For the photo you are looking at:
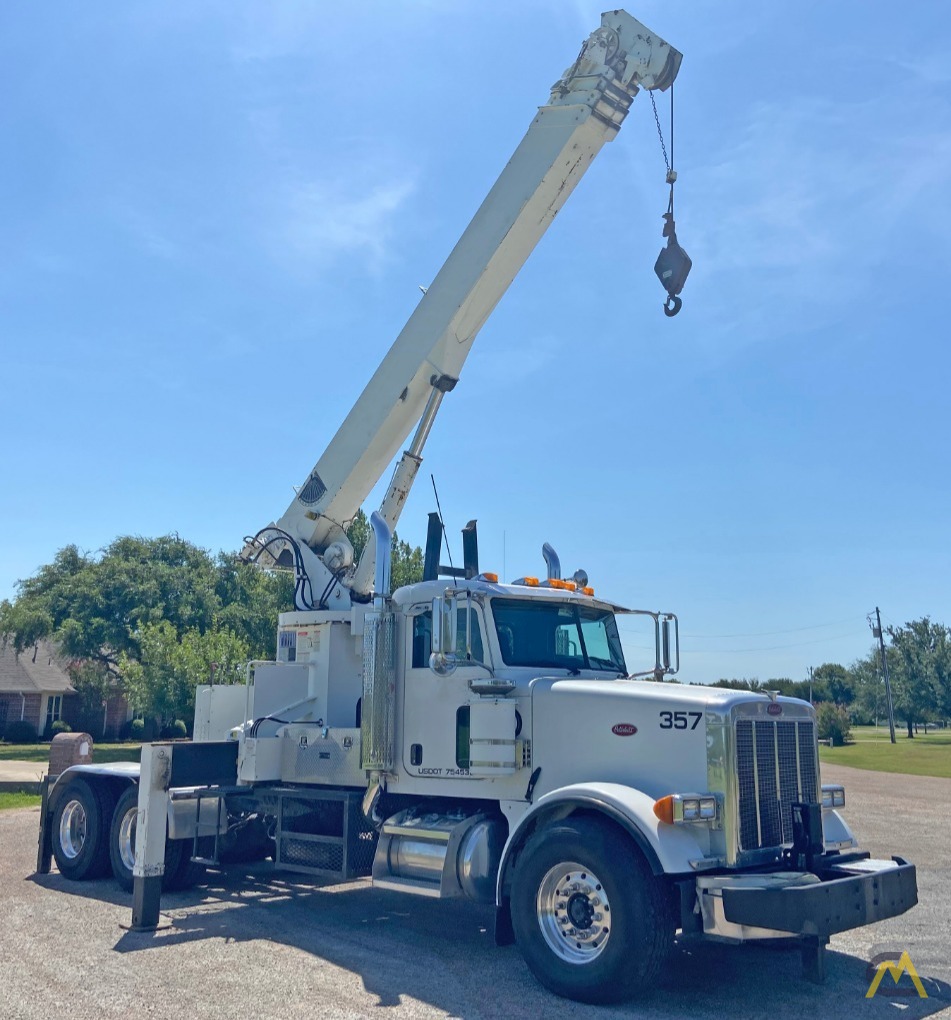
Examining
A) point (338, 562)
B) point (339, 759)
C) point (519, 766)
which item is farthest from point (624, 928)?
point (338, 562)

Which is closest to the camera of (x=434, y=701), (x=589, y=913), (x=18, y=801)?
(x=589, y=913)

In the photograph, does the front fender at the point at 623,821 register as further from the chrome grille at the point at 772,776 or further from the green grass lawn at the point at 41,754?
the green grass lawn at the point at 41,754

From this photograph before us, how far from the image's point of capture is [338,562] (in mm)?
11117

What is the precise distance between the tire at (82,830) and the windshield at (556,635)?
18.5 ft

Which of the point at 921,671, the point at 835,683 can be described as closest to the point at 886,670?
the point at 921,671

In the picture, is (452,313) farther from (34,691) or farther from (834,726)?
(834,726)

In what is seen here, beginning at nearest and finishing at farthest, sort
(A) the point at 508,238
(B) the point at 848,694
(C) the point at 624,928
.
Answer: (C) the point at 624,928
(A) the point at 508,238
(B) the point at 848,694

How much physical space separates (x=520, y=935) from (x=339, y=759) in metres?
2.96

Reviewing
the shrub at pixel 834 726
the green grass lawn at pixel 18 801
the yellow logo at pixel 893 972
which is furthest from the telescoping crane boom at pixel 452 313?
the shrub at pixel 834 726

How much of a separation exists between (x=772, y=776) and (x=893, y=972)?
5.99 ft

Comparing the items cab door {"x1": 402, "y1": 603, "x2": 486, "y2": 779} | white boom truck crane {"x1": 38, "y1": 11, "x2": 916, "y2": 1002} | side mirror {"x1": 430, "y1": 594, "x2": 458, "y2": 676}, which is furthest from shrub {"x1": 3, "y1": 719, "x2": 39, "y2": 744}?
side mirror {"x1": 430, "y1": 594, "x2": 458, "y2": 676}

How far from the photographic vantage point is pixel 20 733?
131 ft

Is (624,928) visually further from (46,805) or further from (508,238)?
(46,805)

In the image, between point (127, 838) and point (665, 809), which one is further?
point (127, 838)
